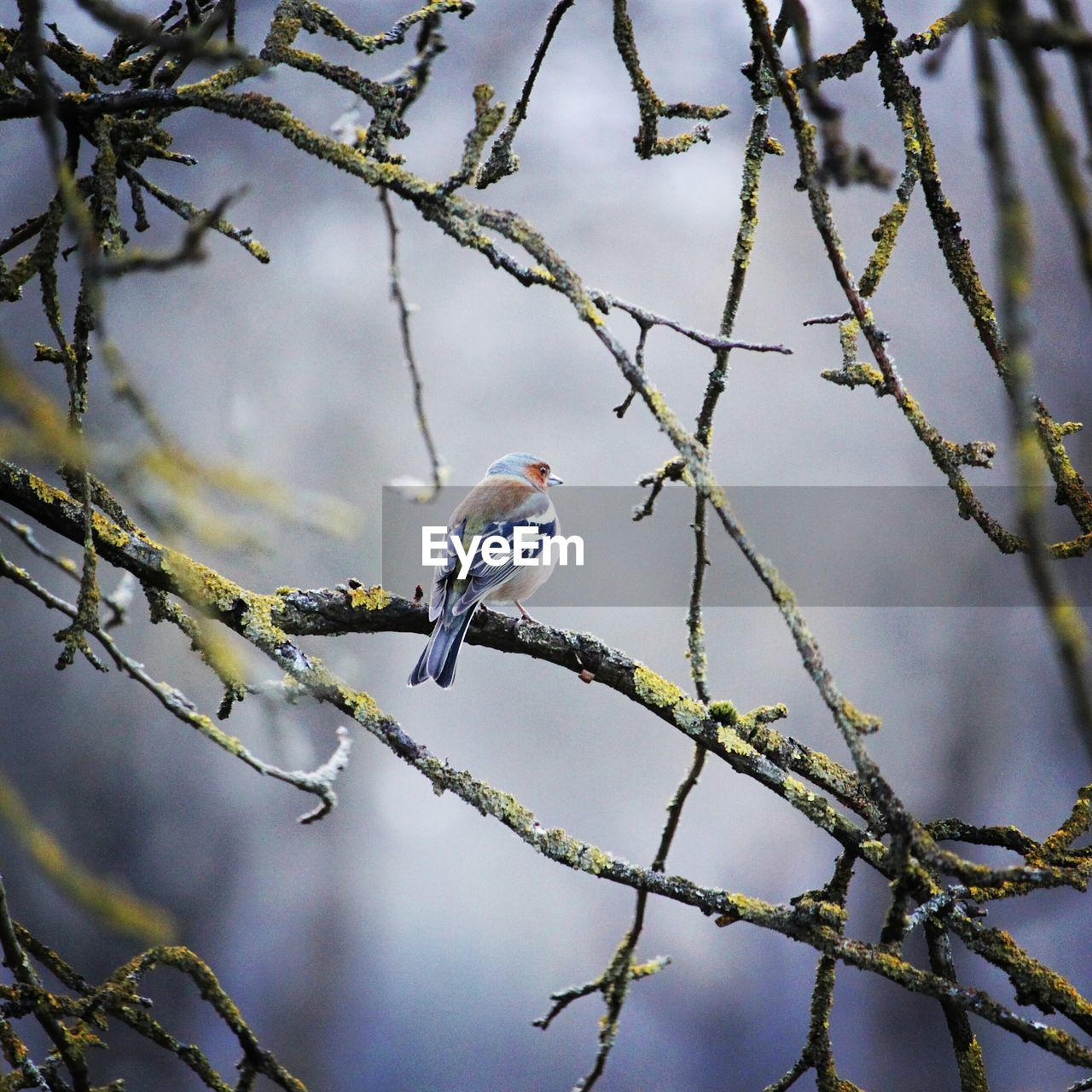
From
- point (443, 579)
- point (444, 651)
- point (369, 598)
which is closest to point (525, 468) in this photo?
point (443, 579)

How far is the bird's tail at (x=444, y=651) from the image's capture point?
315cm

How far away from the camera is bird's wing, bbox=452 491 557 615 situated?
334cm

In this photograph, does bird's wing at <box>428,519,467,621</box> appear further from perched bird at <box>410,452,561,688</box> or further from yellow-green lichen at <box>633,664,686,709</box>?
yellow-green lichen at <box>633,664,686,709</box>

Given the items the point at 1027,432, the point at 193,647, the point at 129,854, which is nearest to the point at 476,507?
the point at 193,647

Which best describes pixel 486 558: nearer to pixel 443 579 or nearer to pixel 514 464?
pixel 443 579

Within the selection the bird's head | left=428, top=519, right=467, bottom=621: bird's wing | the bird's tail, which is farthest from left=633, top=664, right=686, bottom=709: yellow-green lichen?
the bird's head

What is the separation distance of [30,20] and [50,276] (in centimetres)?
92

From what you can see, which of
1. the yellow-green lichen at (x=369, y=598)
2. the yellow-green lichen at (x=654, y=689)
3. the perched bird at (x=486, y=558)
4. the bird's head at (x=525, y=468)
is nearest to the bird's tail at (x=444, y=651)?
the perched bird at (x=486, y=558)

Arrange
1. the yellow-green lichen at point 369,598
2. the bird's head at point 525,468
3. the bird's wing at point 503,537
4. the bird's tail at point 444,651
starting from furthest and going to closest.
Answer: the bird's head at point 525,468
the bird's wing at point 503,537
the bird's tail at point 444,651
the yellow-green lichen at point 369,598

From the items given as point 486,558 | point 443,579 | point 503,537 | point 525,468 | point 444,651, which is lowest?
point 444,651

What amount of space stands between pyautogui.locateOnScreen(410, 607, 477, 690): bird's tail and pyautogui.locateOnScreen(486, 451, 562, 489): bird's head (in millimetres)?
1592

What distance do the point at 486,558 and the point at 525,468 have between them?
1100mm

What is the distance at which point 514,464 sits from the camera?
478 cm

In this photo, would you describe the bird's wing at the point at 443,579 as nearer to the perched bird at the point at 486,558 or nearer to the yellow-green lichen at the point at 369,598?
the perched bird at the point at 486,558
